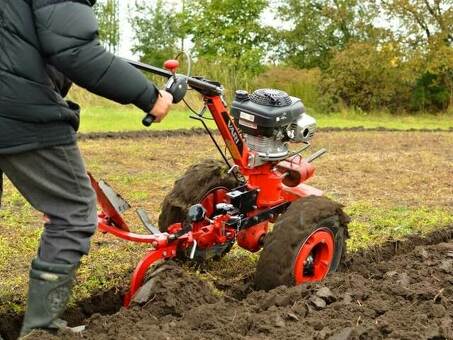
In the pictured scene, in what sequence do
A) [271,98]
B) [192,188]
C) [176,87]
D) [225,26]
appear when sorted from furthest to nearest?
[225,26] < [192,188] < [271,98] < [176,87]

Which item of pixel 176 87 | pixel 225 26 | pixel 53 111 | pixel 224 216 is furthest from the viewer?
pixel 225 26

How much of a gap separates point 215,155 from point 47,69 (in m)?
8.31

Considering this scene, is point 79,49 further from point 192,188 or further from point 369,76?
point 369,76

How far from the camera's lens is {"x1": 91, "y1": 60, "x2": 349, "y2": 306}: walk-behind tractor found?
4.36 m

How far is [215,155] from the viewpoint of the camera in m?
11.5

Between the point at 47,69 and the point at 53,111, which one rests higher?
the point at 47,69

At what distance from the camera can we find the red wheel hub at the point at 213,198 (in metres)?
5.13

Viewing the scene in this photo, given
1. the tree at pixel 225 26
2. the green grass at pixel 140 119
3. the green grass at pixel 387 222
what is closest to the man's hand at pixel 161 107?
the green grass at pixel 387 222

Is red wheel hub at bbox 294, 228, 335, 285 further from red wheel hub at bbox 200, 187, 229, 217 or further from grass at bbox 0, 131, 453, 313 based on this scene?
red wheel hub at bbox 200, 187, 229, 217

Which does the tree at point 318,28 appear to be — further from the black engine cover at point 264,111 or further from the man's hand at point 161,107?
the man's hand at point 161,107

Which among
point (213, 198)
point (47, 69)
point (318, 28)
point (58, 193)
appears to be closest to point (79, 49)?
point (47, 69)

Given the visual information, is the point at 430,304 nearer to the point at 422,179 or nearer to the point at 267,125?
the point at 267,125

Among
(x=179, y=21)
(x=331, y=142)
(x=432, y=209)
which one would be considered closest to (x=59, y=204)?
(x=432, y=209)

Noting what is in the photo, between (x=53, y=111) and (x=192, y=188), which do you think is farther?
(x=192, y=188)
